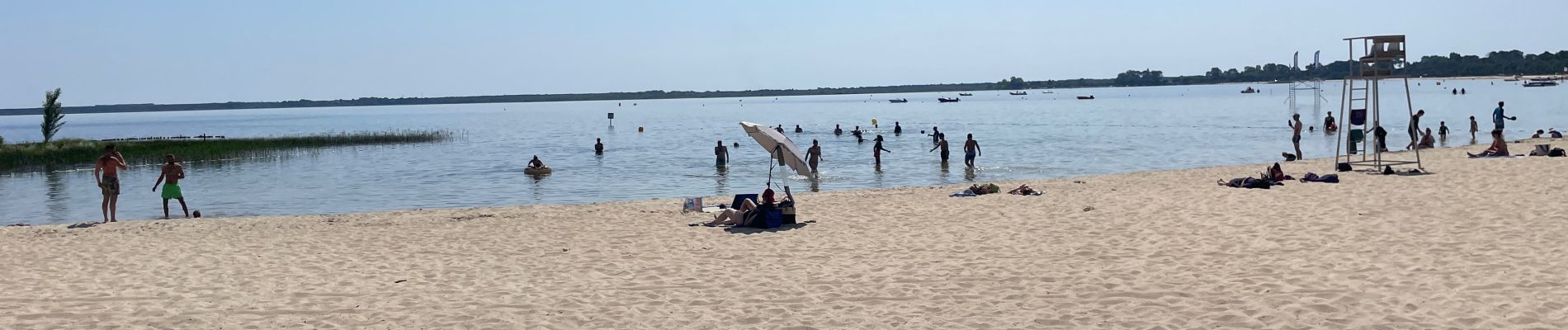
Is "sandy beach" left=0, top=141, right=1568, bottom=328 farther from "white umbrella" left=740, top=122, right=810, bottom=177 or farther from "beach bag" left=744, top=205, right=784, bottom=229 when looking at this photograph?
"white umbrella" left=740, top=122, right=810, bottom=177

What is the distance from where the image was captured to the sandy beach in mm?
7852

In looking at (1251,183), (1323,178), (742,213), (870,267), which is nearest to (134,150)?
(742,213)

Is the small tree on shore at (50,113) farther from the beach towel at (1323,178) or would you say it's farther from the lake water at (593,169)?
the beach towel at (1323,178)

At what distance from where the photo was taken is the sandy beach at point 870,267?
7.85 metres

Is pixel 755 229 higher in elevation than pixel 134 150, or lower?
lower

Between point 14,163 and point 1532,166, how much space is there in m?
40.7

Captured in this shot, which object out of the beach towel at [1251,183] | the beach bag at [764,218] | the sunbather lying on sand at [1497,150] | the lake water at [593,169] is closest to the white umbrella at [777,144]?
the lake water at [593,169]

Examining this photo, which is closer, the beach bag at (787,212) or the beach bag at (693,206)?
the beach bag at (787,212)

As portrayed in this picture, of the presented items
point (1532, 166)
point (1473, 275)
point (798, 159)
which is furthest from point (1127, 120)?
point (1473, 275)

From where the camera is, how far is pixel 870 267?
10039 mm

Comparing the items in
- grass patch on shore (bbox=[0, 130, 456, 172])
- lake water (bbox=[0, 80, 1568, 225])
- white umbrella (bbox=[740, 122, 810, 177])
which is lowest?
lake water (bbox=[0, 80, 1568, 225])

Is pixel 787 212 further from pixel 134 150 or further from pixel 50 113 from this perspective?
pixel 50 113

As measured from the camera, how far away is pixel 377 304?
28.2ft

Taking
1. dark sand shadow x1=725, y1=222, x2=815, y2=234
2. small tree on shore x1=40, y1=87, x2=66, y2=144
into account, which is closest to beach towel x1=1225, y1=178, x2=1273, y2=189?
dark sand shadow x1=725, y1=222, x2=815, y2=234
